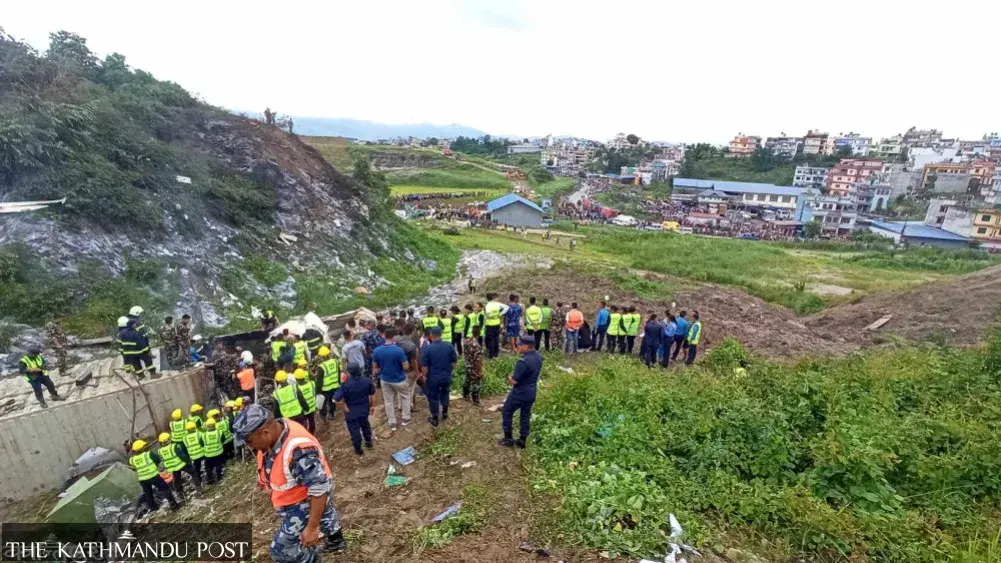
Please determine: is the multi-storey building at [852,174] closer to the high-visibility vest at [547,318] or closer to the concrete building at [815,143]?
the concrete building at [815,143]

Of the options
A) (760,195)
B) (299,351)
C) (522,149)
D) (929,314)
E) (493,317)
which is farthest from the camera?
(522,149)

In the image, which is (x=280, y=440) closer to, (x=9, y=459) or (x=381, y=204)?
(x=9, y=459)

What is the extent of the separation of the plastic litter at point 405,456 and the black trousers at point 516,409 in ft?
4.43

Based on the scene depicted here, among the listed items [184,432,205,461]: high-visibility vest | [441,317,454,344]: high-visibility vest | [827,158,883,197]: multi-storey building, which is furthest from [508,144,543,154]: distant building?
[184,432,205,461]: high-visibility vest

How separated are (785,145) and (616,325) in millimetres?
110101

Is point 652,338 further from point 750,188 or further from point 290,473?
point 750,188

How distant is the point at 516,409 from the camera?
653 cm

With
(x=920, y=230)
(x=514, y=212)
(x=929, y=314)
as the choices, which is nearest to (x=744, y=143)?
(x=920, y=230)

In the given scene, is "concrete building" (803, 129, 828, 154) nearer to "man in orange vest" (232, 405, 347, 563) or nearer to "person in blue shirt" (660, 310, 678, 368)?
"person in blue shirt" (660, 310, 678, 368)

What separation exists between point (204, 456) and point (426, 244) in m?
18.3

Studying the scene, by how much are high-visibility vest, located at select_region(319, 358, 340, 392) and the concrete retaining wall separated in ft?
13.2

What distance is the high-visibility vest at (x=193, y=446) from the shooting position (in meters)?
7.56

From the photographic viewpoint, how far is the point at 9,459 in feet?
27.0

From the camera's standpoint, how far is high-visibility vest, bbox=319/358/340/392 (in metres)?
8.31
